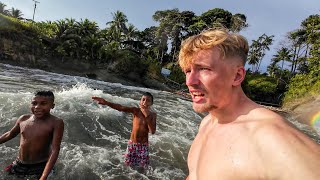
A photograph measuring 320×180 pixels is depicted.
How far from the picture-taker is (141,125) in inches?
232

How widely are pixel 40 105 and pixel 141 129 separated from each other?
89.7 inches

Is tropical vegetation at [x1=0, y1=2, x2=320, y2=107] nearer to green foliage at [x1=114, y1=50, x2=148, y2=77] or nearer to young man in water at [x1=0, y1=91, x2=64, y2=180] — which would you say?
green foliage at [x1=114, y1=50, x2=148, y2=77]

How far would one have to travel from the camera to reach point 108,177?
5.70 meters

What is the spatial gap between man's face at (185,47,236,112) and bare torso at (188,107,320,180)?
16 cm

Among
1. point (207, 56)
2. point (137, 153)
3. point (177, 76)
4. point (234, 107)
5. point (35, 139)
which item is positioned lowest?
point (137, 153)

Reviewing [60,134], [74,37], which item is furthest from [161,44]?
[60,134]

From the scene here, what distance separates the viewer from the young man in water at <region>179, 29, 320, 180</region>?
3.59 ft

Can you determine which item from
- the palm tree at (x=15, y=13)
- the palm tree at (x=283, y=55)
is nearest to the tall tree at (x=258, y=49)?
the palm tree at (x=283, y=55)

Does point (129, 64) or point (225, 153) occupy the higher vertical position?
point (129, 64)

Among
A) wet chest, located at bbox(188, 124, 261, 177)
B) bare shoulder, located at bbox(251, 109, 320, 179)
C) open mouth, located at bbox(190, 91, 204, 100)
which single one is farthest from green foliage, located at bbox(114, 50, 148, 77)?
bare shoulder, located at bbox(251, 109, 320, 179)

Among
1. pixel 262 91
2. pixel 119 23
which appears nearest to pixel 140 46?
pixel 119 23

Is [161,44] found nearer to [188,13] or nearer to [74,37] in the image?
[188,13]

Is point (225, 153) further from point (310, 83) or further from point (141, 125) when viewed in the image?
point (310, 83)

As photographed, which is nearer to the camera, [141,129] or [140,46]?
[141,129]
